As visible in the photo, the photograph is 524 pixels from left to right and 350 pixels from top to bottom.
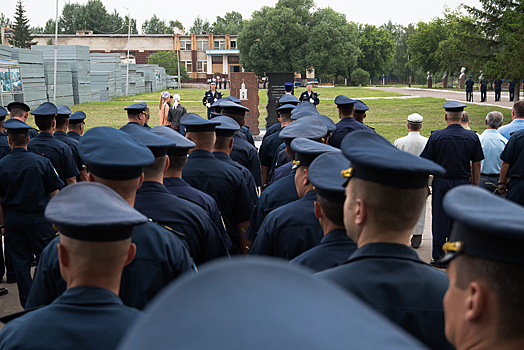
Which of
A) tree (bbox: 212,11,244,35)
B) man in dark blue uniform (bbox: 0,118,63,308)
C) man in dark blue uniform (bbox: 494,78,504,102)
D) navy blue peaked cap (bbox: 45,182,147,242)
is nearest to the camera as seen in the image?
navy blue peaked cap (bbox: 45,182,147,242)

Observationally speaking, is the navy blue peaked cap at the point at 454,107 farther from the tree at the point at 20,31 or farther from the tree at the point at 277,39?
the tree at the point at 20,31

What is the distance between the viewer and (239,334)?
1.74 ft

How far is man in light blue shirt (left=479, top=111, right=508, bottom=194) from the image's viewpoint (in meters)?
6.80

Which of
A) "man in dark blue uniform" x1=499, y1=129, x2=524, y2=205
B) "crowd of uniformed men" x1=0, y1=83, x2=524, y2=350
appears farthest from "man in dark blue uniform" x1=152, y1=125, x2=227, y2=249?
"man in dark blue uniform" x1=499, y1=129, x2=524, y2=205

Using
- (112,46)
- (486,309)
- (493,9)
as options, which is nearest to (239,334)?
(486,309)

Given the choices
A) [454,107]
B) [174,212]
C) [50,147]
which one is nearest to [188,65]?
[50,147]

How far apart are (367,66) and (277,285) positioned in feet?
306

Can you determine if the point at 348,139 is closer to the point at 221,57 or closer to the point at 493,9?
the point at 493,9

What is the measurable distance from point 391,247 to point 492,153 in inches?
223

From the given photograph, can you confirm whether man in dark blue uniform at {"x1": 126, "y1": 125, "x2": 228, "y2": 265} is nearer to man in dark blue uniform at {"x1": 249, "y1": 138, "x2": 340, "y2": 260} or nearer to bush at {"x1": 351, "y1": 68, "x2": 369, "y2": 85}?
man in dark blue uniform at {"x1": 249, "y1": 138, "x2": 340, "y2": 260}

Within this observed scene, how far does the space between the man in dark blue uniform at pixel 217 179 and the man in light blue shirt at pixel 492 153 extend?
4100 mm

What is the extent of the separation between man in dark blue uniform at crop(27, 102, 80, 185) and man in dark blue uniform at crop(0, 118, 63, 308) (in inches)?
25.1

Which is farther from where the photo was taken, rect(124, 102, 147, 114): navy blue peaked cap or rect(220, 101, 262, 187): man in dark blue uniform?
rect(124, 102, 147, 114): navy blue peaked cap

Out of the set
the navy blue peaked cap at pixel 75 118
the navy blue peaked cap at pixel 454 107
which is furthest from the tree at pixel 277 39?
the navy blue peaked cap at pixel 454 107
